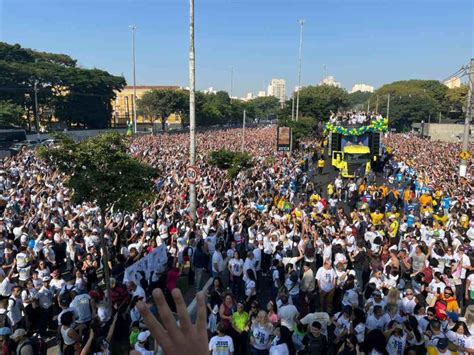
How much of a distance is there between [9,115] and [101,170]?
4458cm

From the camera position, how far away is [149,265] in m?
8.84

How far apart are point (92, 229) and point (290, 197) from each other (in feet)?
31.8

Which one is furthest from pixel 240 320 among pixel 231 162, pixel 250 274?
pixel 231 162

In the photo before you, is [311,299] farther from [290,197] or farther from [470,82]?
[470,82]

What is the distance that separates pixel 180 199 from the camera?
15.5 meters

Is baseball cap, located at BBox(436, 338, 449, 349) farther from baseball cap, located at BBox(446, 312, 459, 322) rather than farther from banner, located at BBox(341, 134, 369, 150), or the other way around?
banner, located at BBox(341, 134, 369, 150)

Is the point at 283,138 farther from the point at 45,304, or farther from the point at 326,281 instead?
the point at 45,304

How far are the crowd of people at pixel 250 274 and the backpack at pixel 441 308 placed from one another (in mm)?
28

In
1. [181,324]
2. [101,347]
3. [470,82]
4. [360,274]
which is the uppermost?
[470,82]

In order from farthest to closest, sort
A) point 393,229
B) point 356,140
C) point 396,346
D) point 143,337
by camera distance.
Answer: point 356,140
point 393,229
point 396,346
point 143,337

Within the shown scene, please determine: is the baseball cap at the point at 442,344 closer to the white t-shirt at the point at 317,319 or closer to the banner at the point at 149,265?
the white t-shirt at the point at 317,319

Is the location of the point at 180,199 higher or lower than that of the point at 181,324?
lower

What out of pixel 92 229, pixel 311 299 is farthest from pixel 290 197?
pixel 311 299

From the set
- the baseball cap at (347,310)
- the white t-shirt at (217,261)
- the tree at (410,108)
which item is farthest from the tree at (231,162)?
the tree at (410,108)
